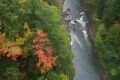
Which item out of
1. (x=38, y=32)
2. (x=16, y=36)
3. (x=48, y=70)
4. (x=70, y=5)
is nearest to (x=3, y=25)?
(x=16, y=36)

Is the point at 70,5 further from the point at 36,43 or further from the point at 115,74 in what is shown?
the point at 36,43

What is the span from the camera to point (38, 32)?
62.3ft

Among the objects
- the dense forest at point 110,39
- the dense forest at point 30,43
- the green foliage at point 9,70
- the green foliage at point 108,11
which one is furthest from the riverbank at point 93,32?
the green foliage at point 9,70

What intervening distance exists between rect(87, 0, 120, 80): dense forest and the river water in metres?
1.61

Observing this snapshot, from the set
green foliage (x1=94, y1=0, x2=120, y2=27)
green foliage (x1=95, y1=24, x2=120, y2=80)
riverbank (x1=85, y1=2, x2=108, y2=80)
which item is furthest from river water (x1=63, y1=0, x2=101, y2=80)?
green foliage (x1=94, y1=0, x2=120, y2=27)

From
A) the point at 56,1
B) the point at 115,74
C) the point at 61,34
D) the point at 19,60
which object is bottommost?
the point at 115,74

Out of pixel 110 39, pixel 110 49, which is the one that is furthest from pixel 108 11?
pixel 110 49

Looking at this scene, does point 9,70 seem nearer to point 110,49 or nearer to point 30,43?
point 30,43

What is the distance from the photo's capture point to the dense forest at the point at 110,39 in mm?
24719

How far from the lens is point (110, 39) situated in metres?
25.7

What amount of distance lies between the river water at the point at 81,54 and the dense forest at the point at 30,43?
6.83 metres

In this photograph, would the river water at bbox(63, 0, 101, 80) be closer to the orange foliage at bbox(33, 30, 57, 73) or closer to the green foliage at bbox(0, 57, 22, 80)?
the orange foliage at bbox(33, 30, 57, 73)

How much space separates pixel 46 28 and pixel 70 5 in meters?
17.7

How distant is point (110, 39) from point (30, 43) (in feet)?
29.4
